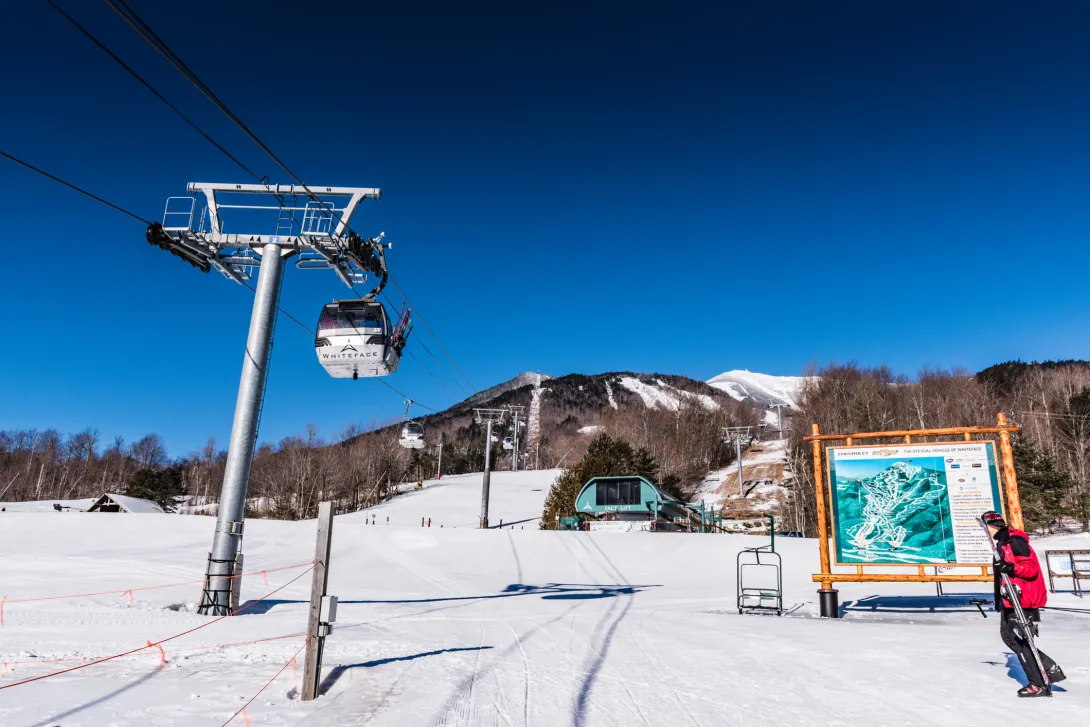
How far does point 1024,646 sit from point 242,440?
39.8 feet

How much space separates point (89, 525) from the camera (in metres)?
24.0

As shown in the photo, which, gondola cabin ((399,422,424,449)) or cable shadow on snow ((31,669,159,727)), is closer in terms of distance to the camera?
cable shadow on snow ((31,669,159,727))

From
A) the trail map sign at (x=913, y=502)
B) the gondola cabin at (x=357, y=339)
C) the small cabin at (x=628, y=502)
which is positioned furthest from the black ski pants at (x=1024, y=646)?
the small cabin at (x=628, y=502)

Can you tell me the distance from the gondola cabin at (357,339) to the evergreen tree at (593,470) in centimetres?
2729

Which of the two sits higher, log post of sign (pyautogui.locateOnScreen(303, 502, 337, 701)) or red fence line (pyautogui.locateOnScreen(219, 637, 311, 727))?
log post of sign (pyautogui.locateOnScreen(303, 502, 337, 701))

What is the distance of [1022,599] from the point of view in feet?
18.8

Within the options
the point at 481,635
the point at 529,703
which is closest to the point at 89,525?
the point at 481,635

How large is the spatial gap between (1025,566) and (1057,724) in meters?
1.47

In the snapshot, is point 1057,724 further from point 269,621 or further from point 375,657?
point 269,621

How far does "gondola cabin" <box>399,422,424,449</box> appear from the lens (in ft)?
96.2

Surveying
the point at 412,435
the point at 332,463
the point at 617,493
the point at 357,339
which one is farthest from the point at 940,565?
the point at 332,463

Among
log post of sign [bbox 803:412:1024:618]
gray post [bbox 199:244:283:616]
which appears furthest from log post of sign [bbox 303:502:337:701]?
log post of sign [bbox 803:412:1024:618]

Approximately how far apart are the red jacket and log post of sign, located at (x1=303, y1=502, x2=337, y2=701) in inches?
260

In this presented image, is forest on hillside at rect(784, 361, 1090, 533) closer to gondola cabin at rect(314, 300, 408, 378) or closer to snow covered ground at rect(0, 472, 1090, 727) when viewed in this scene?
snow covered ground at rect(0, 472, 1090, 727)
